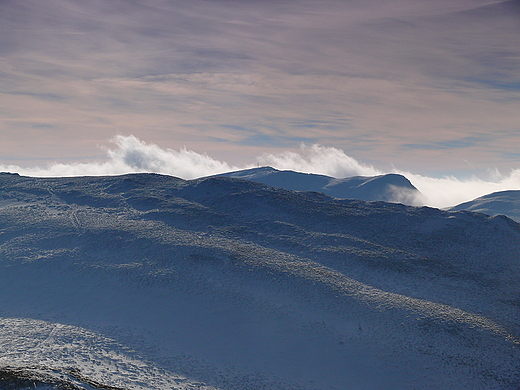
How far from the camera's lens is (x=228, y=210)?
57.6 metres

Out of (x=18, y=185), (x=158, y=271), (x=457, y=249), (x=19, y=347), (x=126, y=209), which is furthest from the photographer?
(x=18, y=185)

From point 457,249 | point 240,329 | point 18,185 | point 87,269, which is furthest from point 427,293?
point 18,185

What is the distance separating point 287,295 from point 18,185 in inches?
2241

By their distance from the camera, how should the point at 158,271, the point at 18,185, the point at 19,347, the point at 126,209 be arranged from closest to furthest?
the point at 19,347, the point at 158,271, the point at 126,209, the point at 18,185

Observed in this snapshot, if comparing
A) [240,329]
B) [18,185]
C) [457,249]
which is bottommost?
[240,329]

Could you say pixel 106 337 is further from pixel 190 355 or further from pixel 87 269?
pixel 87 269

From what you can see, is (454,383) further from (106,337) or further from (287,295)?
(106,337)

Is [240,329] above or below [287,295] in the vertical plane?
below

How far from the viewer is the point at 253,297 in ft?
108

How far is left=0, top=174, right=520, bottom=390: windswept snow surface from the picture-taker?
959 inches

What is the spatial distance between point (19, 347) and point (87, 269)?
13.2m

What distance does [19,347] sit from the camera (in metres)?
24.2

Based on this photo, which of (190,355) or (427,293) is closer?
(190,355)

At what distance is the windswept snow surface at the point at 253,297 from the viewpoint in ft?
79.9
